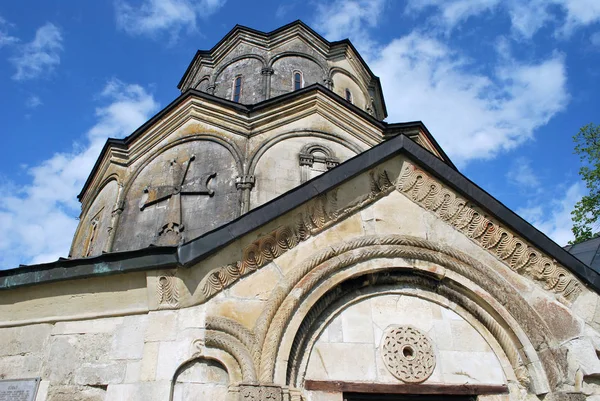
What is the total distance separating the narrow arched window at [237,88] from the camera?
12895 mm

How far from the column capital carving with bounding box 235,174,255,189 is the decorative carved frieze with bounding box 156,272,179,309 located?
5402 millimetres

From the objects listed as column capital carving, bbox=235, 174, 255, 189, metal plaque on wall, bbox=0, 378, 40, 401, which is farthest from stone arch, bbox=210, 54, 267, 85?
metal plaque on wall, bbox=0, 378, 40, 401

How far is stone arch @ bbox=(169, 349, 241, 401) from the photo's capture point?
12.9ft

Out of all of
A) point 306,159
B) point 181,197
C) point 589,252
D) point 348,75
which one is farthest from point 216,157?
point 589,252

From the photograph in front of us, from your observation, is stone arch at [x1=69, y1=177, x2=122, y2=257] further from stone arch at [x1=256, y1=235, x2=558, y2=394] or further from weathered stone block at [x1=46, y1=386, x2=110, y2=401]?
stone arch at [x1=256, y1=235, x2=558, y2=394]

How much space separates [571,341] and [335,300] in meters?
2.32

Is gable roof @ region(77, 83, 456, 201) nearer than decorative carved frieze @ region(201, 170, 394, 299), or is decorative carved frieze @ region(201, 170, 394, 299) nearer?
decorative carved frieze @ region(201, 170, 394, 299)

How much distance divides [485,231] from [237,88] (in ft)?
31.1

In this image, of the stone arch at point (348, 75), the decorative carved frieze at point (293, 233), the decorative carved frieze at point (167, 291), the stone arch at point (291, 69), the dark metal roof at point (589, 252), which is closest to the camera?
the decorative carved frieze at point (167, 291)

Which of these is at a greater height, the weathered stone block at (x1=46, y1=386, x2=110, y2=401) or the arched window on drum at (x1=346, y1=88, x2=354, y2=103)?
the arched window on drum at (x1=346, y1=88, x2=354, y2=103)

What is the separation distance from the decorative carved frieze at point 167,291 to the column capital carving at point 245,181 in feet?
17.7

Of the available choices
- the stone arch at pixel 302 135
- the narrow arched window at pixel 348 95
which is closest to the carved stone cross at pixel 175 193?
the stone arch at pixel 302 135

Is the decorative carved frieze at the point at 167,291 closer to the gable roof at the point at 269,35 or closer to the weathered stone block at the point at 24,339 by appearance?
the weathered stone block at the point at 24,339

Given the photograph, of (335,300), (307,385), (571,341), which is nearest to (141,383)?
(307,385)
